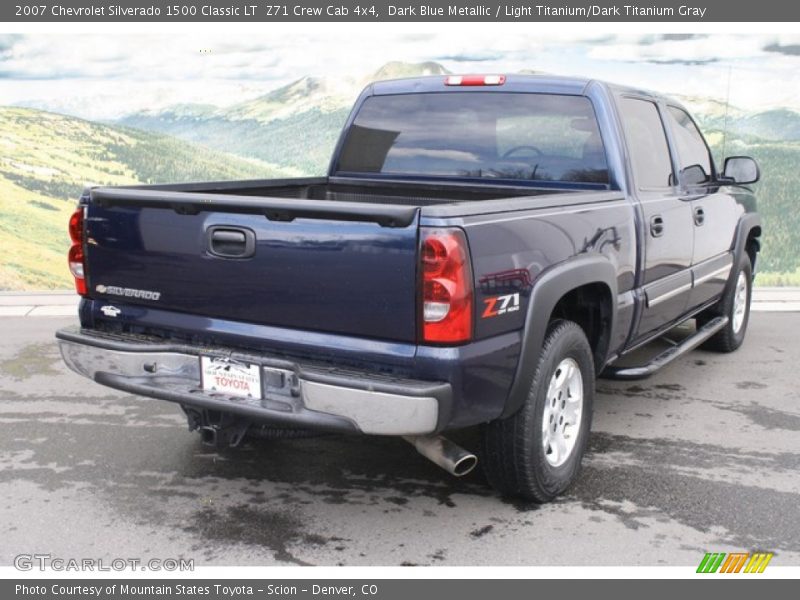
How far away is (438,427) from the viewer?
326 cm

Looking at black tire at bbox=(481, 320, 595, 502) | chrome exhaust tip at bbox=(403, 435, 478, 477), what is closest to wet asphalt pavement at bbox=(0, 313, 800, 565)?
black tire at bbox=(481, 320, 595, 502)

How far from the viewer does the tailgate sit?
328 centimetres

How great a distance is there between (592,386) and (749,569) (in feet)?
3.67

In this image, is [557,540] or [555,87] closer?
[557,540]

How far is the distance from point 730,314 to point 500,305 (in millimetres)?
3906

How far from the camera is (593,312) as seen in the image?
440cm

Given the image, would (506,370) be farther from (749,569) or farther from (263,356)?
(749,569)

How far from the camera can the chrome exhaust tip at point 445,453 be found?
142 inches

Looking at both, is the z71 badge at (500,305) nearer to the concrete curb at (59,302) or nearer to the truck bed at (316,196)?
the truck bed at (316,196)

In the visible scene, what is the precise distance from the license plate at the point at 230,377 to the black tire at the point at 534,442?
3.30 ft

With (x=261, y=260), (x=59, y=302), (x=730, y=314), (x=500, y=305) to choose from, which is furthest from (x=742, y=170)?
(x=59, y=302)

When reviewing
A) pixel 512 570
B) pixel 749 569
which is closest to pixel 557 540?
pixel 512 570

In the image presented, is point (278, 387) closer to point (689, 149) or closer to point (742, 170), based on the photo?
point (689, 149)

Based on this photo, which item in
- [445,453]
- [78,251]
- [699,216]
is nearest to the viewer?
[445,453]
